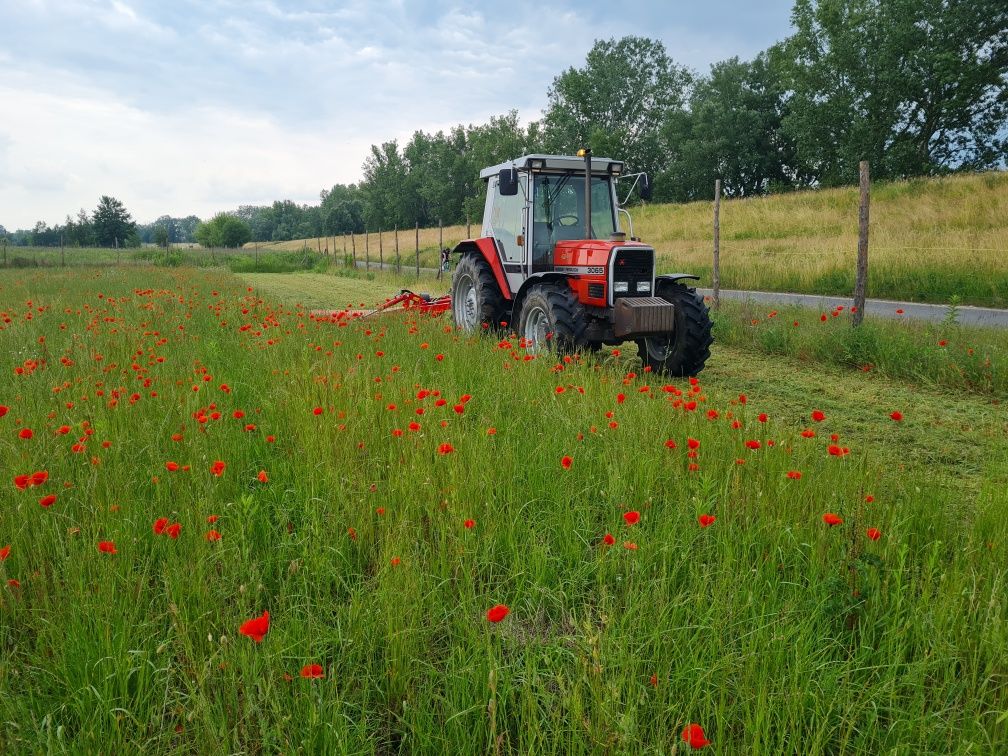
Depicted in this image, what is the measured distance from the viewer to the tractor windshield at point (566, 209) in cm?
711

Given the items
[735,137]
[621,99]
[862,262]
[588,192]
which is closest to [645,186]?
[588,192]

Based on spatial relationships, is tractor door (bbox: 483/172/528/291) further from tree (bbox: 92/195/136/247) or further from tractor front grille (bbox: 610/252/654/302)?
tree (bbox: 92/195/136/247)

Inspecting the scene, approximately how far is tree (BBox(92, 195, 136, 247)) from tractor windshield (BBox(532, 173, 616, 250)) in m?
77.4

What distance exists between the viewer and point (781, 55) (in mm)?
41156

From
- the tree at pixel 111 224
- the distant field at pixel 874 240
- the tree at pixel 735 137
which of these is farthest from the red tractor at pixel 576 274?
the tree at pixel 111 224

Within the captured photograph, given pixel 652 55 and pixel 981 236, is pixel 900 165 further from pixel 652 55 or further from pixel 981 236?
pixel 652 55

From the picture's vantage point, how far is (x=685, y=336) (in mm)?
6395

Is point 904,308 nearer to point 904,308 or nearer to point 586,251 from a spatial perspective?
point 904,308

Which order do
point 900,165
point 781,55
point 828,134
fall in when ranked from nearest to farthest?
point 900,165 → point 828,134 → point 781,55

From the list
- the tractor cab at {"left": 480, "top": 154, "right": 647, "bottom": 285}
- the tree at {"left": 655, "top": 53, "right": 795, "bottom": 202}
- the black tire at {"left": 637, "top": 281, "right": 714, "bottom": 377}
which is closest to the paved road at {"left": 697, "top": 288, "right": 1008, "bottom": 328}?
the black tire at {"left": 637, "top": 281, "right": 714, "bottom": 377}

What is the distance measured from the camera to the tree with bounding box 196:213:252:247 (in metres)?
90.8

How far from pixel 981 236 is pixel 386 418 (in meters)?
17.9

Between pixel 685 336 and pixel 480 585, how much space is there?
4.80 meters

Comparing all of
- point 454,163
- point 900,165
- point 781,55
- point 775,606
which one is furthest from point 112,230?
point 775,606
